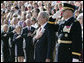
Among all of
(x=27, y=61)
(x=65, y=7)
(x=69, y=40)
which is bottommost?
(x=27, y=61)

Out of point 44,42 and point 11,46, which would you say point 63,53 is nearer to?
point 44,42

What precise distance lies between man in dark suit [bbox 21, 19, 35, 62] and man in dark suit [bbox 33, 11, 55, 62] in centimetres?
197

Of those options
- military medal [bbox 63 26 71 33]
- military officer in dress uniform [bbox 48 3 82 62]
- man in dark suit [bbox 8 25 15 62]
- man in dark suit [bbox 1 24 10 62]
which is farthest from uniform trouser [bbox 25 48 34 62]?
military medal [bbox 63 26 71 33]

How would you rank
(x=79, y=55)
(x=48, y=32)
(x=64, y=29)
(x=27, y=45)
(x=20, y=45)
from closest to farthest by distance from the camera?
(x=79, y=55)
(x=64, y=29)
(x=48, y=32)
(x=27, y=45)
(x=20, y=45)

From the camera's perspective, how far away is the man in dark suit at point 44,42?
18.2ft

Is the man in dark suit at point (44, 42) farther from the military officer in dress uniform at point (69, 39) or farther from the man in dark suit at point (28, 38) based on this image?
the man in dark suit at point (28, 38)

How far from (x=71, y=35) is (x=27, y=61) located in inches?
132

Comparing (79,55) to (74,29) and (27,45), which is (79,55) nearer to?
(74,29)

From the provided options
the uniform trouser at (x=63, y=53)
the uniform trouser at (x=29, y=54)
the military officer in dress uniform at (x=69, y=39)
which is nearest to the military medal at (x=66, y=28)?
the military officer in dress uniform at (x=69, y=39)

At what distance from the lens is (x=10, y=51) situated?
9.32 m

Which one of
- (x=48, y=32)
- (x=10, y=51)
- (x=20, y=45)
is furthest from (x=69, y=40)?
(x=10, y=51)

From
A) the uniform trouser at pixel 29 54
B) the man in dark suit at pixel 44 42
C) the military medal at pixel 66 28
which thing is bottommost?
the uniform trouser at pixel 29 54

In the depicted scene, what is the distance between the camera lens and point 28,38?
26.3 ft

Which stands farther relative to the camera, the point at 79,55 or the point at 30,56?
the point at 30,56
